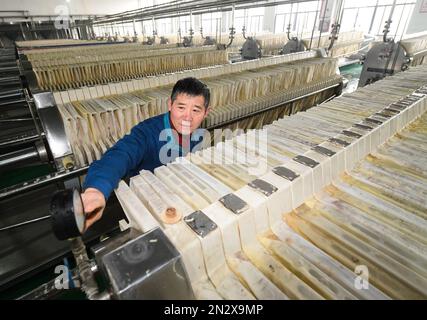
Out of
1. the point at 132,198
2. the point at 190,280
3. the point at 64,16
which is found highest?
the point at 64,16

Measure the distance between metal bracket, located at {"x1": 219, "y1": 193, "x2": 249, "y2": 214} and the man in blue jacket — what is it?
66 centimetres

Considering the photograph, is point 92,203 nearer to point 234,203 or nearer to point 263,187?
point 234,203

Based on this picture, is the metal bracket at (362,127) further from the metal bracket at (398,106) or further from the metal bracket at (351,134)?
the metal bracket at (398,106)

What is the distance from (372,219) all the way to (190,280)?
1.02 meters

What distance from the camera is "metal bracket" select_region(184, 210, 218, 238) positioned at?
1008 mm

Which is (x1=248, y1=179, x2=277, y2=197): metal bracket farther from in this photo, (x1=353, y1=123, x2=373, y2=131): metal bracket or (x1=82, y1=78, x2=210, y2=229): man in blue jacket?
(x1=353, y1=123, x2=373, y2=131): metal bracket

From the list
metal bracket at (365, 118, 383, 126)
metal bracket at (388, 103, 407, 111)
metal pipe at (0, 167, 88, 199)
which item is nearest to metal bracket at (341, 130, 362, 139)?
metal bracket at (365, 118, 383, 126)

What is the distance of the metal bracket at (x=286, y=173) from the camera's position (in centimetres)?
133

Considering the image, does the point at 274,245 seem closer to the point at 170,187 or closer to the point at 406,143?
the point at 170,187

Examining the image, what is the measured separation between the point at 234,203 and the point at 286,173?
0.41 m

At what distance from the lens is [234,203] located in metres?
1.15

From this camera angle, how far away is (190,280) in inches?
38.8

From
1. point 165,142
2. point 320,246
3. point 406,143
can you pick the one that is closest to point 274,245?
point 320,246
